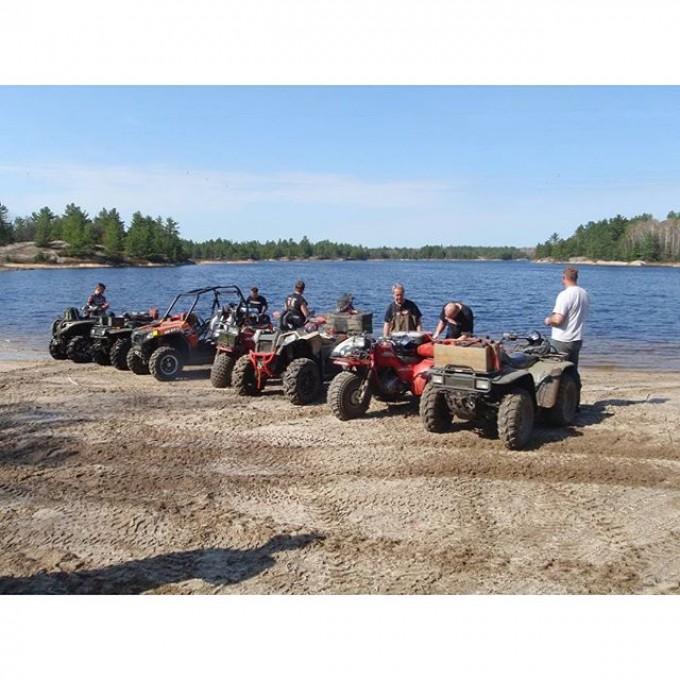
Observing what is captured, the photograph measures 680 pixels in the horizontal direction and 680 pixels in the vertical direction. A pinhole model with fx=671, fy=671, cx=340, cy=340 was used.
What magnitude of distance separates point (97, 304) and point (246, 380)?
6560mm

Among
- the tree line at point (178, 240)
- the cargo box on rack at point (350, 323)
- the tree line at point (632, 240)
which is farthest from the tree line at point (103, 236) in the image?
the cargo box on rack at point (350, 323)

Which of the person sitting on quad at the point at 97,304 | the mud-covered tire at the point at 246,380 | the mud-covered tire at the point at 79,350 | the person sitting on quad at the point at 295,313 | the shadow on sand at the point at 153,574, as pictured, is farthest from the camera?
the person sitting on quad at the point at 97,304

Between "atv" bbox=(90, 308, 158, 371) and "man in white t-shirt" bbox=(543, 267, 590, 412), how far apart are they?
7665 millimetres

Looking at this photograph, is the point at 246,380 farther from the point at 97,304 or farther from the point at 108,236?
the point at 108,236

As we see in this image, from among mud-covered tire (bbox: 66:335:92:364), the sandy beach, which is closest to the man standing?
mud-covered tire (bbox: 66:335:92:364)

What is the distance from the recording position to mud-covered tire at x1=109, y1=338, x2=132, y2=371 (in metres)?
12.1

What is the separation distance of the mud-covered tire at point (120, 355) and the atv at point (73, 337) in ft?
4.33

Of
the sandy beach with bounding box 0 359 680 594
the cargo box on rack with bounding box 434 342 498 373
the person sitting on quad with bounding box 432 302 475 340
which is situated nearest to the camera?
the sandy beach with bounding box 0 359 680 594

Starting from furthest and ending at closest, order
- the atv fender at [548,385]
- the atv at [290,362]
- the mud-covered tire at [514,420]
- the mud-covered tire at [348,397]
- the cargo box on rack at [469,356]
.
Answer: the atv at [290,362] → the mud-covered tire at [348,397] → the atv fender at [548,385] → the cargo box on rack at [469,356] → the mud-covered tire at [514,420]

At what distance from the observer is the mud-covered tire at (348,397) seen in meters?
7.89

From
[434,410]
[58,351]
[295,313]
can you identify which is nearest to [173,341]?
[295,313]

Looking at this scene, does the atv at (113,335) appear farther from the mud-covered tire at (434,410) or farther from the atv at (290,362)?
the mud-covered tire at (434,410)

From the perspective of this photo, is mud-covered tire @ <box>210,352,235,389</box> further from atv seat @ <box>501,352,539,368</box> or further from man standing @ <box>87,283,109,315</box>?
man standing @ <box>87,283,109,315</box>

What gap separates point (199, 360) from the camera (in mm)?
12711
